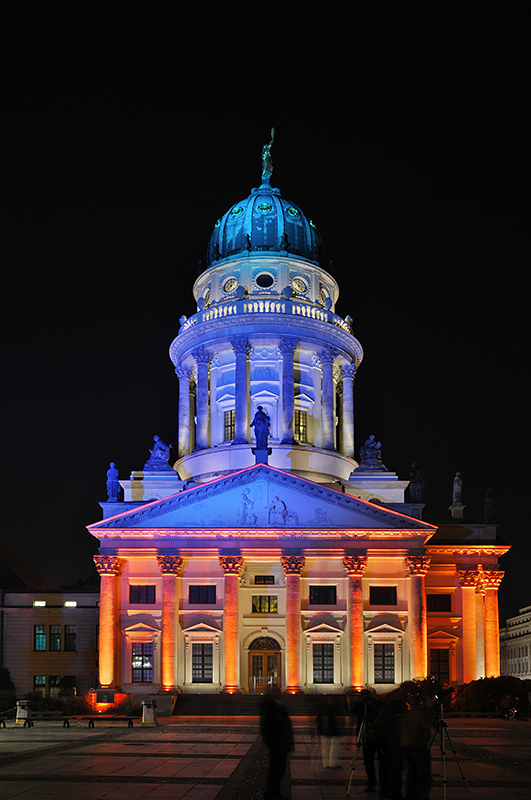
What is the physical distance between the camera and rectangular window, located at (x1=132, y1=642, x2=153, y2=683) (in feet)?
195

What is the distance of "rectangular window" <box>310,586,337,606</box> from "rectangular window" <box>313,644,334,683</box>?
270 centimetres

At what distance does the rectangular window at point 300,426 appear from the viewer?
2781 inches

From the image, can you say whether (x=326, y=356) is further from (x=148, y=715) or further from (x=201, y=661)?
(x=148, y=715)

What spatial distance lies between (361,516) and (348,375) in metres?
18.5

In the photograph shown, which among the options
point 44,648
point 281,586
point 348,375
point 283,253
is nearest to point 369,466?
point 348,375

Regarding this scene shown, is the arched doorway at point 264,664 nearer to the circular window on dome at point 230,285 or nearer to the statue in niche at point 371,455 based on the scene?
the statue in niche at point 371,455

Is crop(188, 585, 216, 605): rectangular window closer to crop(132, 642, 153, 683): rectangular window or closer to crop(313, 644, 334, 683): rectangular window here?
crop(132, 642, 153, 683): rectangular window

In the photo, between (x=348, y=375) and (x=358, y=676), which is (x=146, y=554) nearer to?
(x=358, y=676)

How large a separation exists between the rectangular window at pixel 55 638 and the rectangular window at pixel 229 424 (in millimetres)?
18300

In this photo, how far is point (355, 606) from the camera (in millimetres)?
59031

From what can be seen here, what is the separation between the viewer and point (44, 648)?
214ft

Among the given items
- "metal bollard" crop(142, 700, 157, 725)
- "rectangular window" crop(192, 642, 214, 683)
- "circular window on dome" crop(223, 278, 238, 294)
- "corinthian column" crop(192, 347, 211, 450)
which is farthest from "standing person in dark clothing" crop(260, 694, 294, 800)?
"circular window on dome" crop(223, 278, 238, 294)

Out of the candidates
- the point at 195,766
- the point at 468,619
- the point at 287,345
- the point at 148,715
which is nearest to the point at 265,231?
the point at 287,345

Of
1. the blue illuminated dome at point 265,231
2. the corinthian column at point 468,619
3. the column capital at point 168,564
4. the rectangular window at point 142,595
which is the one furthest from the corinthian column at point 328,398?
the rectangular window at point 142,595
